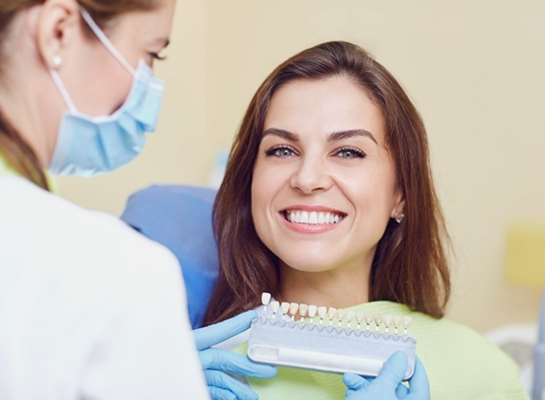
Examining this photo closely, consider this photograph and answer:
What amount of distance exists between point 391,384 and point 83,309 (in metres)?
0.55

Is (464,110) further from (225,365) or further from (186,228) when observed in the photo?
(225,365)

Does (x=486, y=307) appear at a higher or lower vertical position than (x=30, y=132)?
lower

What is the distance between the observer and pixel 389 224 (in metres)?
1.45

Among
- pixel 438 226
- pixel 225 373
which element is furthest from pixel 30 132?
pixel 438 226

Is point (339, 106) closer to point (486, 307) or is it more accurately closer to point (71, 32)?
point (71, 32)

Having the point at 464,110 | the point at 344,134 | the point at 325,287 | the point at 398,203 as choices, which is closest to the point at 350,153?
the point at 344,134

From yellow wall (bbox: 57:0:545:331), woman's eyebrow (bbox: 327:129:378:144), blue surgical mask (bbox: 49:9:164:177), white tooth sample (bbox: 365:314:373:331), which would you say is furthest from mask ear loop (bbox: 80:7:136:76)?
yellow wall (bbox: 57:0:545:331)

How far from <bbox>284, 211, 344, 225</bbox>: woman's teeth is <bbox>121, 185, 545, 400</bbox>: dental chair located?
37cm

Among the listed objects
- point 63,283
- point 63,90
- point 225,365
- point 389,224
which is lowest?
point 225,365

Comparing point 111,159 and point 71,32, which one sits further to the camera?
point 111,159

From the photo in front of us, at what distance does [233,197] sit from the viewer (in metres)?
1.44

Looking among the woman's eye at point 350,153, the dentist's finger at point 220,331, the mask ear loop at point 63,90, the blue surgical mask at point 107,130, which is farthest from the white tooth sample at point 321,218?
the mask ear loop at point 63,90

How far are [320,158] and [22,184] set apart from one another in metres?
0.64

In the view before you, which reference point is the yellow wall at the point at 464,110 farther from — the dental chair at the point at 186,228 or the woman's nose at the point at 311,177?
the woman's nose at the point at 311,177
